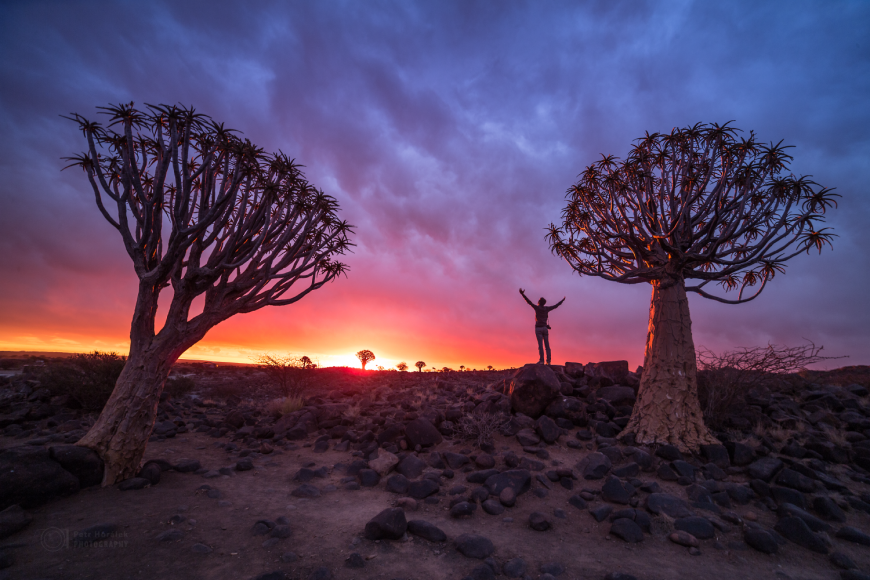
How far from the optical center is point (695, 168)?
10266 mm

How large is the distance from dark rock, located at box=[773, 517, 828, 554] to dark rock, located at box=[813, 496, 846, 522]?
99 centimetres

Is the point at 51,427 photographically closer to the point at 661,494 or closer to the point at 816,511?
the point at 661,494

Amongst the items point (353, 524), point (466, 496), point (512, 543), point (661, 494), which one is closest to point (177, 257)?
point (353, 524)

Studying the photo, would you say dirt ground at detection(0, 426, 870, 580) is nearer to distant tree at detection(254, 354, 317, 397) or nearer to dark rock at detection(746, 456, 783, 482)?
dark rock at detection(746, 456, 783, 482)

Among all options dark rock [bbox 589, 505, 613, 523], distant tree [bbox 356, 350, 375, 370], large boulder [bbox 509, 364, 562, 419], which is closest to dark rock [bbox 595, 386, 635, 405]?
large boulder [bbox 509, 364, 562, 419]

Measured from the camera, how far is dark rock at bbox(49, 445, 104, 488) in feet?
21.4

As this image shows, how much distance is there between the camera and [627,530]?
5.77m

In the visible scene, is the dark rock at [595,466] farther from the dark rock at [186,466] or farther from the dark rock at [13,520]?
the dark rock at [13,520]

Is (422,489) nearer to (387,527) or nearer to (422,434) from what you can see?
(387,527)

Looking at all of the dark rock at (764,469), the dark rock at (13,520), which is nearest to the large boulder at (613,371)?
the dark rock at (764,469)

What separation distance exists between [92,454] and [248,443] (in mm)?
3835

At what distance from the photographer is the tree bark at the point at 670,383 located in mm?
8602

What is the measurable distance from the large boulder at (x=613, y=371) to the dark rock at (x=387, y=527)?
29.5ft

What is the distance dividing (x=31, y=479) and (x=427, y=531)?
6.28 metres
